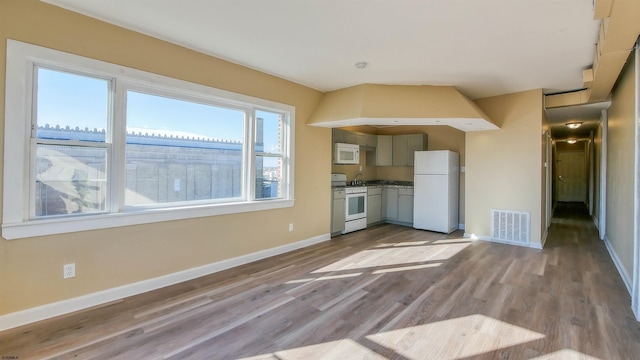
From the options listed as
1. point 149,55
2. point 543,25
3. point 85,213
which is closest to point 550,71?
point 543,25

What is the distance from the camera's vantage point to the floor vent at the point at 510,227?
4805 mm

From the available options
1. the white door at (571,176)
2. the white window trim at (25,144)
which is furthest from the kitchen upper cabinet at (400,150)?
the white door at (571,176)

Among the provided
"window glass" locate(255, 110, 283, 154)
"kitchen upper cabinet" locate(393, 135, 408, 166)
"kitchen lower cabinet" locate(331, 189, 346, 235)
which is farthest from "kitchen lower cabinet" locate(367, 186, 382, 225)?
"window glass" locate(255, 110, 283, 154)

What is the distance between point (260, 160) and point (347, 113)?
1490 millimetres

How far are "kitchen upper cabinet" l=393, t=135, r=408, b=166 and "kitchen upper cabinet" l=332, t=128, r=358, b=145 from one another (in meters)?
1.09

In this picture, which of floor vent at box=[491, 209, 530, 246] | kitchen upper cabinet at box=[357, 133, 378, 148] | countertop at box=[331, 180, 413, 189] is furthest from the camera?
countertop at box=[331, 180, 413, 189]

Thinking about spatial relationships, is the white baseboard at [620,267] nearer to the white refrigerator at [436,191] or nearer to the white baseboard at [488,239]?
the white baseboard at [488,239]


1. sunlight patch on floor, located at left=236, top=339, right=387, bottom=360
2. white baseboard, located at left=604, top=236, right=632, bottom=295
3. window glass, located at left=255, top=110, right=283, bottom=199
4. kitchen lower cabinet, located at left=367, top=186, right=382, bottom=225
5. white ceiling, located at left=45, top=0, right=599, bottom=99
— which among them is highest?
white ceiling, located at left=45, top=0, right=599, bottom=99

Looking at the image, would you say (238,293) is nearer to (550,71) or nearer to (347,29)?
(347,29)

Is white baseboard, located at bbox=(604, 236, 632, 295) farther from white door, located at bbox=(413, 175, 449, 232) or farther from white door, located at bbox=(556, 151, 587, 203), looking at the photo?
white door, located at bbox=(556, 151, 587, 203)

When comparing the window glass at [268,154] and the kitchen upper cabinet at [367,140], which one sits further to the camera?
the kitchen upper cabinet at [367,140]

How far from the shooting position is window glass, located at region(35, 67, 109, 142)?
246 centimetres

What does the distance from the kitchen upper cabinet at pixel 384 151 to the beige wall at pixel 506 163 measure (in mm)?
1803

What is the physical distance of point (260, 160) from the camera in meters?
4.18
